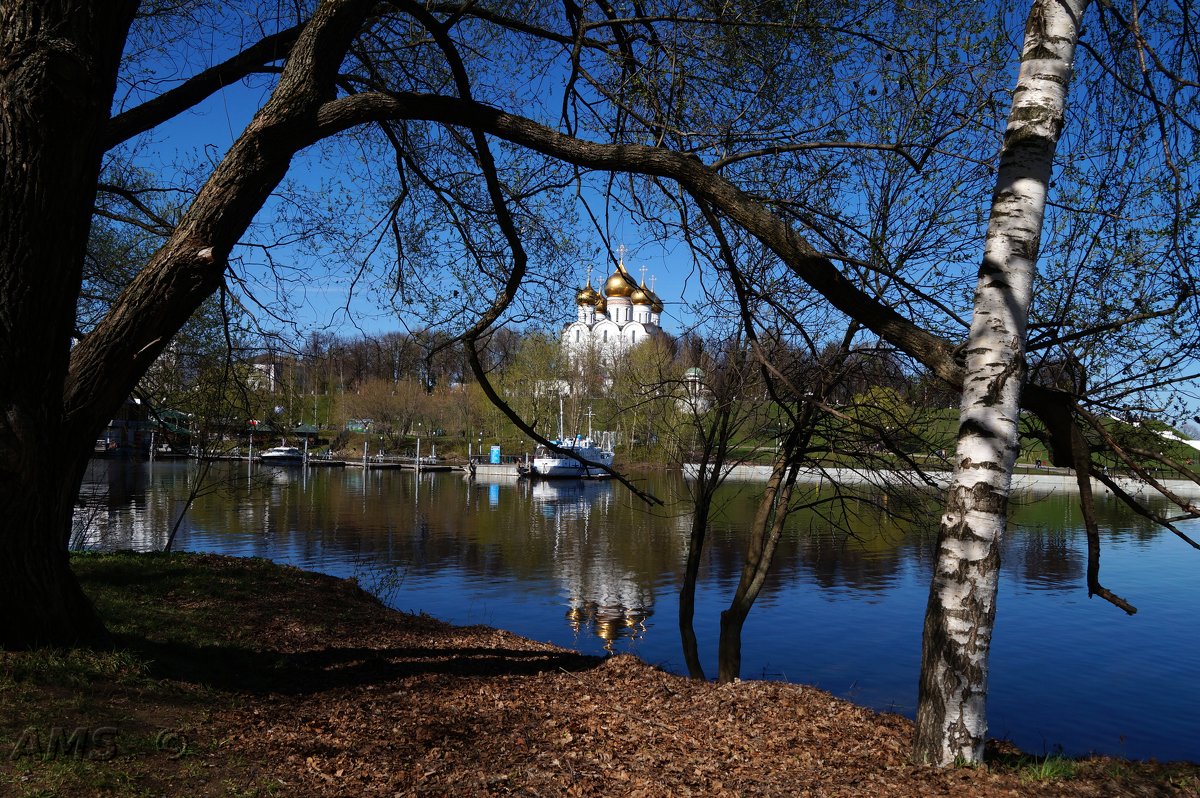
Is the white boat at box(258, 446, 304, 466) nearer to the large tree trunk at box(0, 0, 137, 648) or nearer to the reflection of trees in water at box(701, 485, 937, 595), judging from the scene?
the reflection of trees in water at box(701, 485, 937, 595)

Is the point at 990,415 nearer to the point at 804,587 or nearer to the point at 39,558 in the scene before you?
the point at 39,558

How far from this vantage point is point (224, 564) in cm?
845

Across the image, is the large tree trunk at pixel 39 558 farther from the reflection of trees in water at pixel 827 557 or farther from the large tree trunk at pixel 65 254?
the reflection of trees in water at pixel 827 557

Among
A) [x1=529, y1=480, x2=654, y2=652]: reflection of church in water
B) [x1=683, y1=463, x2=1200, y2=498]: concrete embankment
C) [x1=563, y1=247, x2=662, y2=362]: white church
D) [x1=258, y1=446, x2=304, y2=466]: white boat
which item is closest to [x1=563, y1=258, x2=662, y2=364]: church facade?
[x1=563, y1=247, x2=662, y2=362]: white church

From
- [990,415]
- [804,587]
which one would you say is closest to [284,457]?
[804,587]

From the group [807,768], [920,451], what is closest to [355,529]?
[920,451]

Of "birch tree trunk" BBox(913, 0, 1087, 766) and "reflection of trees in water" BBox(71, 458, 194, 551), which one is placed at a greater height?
"birch tree trunk" BBox(913, 0, 1087, 766)

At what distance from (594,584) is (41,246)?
13890 mm

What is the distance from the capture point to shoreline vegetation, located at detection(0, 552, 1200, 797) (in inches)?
130

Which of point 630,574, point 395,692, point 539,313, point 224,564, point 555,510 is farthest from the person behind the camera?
point 555,510

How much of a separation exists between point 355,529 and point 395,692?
67.1 feet

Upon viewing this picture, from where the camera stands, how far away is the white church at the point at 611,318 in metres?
6.88

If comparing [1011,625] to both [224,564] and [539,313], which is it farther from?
[224,564]

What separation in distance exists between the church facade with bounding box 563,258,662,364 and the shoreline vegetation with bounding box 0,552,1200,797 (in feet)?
9.50
